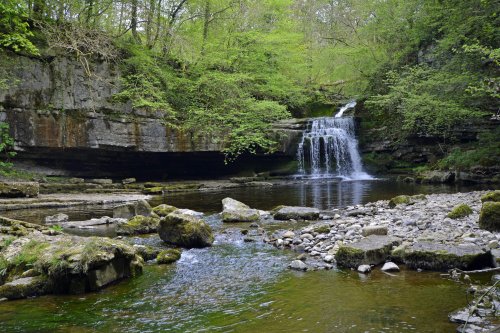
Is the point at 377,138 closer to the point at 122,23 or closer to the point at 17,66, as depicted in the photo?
the point at 122,23

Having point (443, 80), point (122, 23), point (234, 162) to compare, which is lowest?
point (234, 162)

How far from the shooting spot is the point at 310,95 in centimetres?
2919

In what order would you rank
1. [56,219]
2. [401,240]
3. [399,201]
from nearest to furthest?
[401,240]
[56,219]
[399,201]

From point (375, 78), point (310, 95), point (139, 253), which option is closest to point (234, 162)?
point (310, 95)

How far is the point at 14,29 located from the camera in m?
17.4

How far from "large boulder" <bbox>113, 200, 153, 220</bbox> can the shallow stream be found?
15.2 ft

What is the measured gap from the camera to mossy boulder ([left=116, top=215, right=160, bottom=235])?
923cm

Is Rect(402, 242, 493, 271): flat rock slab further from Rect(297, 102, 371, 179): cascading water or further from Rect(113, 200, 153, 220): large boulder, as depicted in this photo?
Rect(297, 102, 371, 179): cascading water

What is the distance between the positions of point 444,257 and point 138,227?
6.75 m

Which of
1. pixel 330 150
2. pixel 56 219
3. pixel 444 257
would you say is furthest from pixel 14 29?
pixel 444 257

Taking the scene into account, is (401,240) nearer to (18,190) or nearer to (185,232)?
(185,232)

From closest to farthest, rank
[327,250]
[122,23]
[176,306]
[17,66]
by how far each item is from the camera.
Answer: [176,306] < [327,250] < [17,66] < [122,23]

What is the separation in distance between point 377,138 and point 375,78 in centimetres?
394

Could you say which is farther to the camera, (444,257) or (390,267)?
(390,267)
